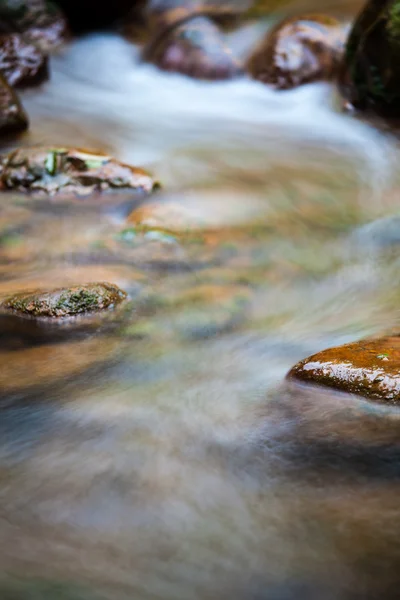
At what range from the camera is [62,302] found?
10.8 ft

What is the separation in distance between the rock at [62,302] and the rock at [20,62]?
567 centimetres

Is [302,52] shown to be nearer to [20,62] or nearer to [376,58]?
[376,58]

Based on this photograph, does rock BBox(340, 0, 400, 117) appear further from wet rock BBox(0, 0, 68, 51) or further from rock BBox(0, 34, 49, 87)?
wet rock BBox(0, 0, 68, 51)

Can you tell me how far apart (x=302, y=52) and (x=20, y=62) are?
376cm

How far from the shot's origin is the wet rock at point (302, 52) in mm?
7699

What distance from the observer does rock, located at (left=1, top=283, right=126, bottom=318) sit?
325cm

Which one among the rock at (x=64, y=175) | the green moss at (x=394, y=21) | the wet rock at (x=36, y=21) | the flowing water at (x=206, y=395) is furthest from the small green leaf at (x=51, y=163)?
the wet rock at (x=36, y=21)

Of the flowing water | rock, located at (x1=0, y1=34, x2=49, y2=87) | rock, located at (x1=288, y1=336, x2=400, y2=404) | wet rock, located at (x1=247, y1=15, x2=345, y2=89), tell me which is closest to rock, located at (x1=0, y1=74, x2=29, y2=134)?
the flowing water

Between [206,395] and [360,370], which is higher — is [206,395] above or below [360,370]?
below

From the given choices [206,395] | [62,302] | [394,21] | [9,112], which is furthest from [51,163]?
[394,21]

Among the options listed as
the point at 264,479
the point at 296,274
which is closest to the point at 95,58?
the point at 296,274

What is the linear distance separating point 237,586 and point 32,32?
34.7ft

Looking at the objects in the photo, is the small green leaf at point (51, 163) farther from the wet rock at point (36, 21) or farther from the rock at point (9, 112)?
the wet rock at point (36, 21)

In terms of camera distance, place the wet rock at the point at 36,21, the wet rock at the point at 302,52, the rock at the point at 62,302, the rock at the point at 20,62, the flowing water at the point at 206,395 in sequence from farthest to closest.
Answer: the wet rock at the point at 36,21 < the rock at the point at 20,62 < the wet rock at the point at 302,52 < the rock at the point at 62,302 < the flowing water at the point at 206,395
